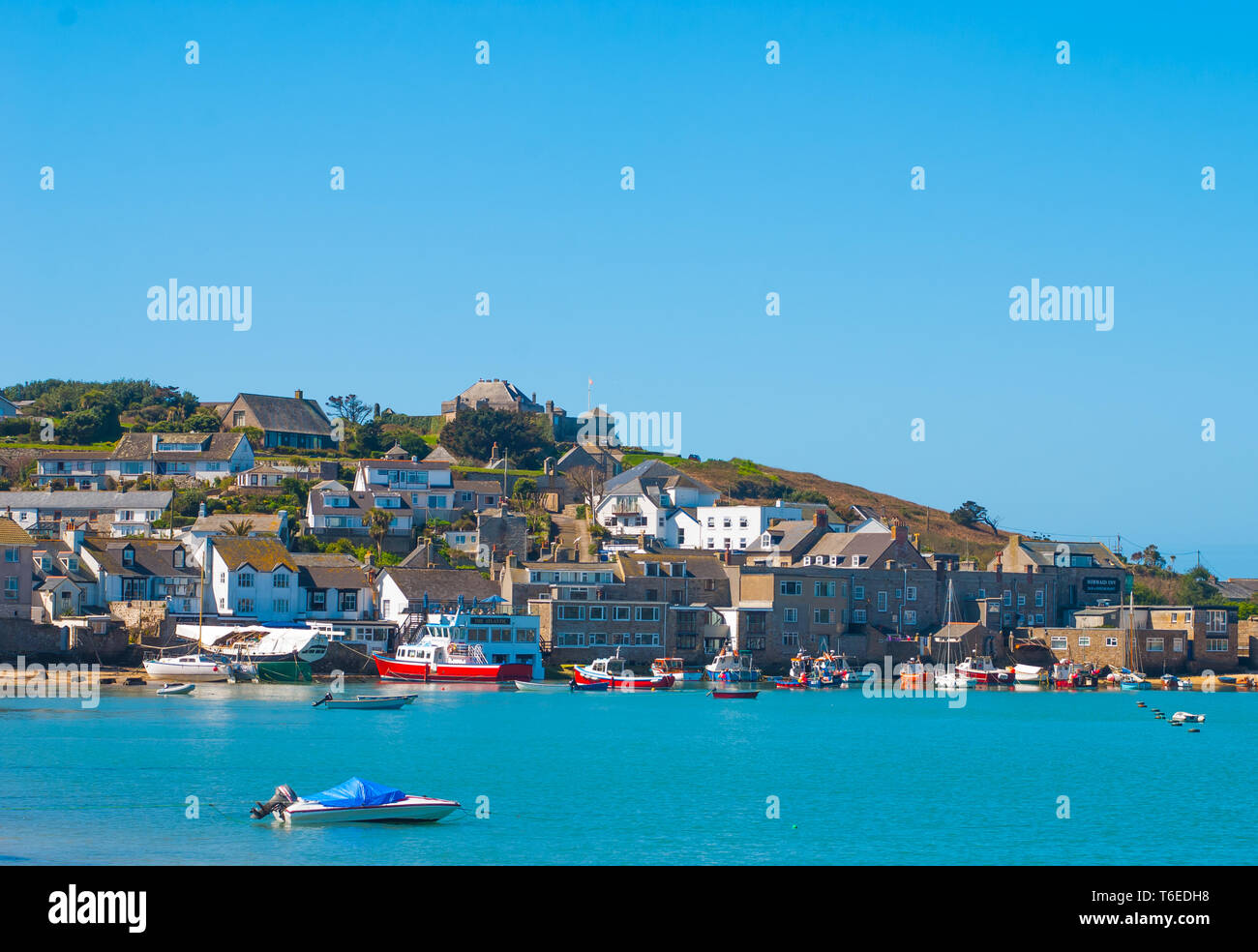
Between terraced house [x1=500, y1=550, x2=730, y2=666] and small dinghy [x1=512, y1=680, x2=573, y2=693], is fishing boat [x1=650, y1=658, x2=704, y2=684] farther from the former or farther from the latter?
small dinghy [x1=512, y1=680, x2=573, y2=693]

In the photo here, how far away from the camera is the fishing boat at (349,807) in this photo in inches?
1364

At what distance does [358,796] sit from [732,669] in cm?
5753

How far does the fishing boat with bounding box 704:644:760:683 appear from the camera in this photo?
90.8 meters

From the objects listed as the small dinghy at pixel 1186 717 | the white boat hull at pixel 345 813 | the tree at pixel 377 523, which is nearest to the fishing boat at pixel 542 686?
the tree at pixel 377 523

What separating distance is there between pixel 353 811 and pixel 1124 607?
8148cm

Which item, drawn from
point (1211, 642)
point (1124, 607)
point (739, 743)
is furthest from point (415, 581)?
point (1211, 642)

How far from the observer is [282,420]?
135 metres

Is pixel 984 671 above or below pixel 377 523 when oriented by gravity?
below

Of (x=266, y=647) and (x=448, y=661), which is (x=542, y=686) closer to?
(x=448, y=661)

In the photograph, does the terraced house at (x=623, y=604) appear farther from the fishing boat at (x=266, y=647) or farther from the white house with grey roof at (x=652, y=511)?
the white house with grey roof at (x=652, y=511)

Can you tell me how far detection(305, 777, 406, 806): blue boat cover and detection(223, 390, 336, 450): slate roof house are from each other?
327 ft

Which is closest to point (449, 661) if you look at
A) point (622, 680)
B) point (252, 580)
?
point (622, 680)

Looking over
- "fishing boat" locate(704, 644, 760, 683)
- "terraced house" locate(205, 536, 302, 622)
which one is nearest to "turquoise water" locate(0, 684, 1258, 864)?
"fishing boat" locate(704, 644, 760, 683)

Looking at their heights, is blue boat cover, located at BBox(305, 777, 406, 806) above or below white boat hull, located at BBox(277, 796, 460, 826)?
above
